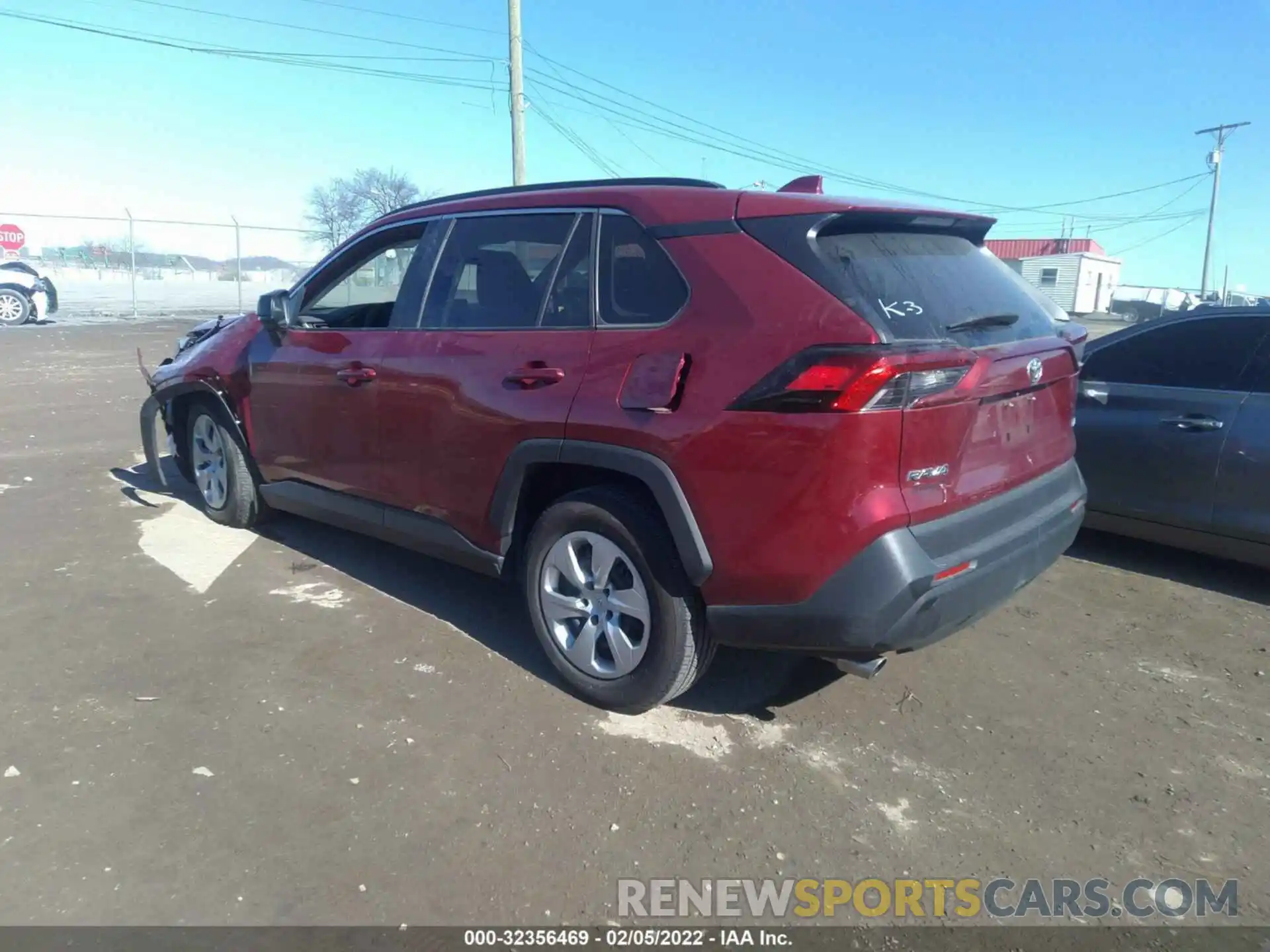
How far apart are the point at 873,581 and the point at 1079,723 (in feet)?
4.44

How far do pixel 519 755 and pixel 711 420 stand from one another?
1345 millimetres

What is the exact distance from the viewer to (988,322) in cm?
304

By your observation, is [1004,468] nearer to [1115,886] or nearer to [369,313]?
[1115,886]

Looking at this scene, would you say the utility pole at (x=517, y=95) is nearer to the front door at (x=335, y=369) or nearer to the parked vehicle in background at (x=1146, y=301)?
the front door at (x=335, y=369)

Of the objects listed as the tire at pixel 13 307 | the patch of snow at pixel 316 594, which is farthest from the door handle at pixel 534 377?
the tire at pixel 13 307

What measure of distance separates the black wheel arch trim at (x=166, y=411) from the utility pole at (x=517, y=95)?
12197 millimetres

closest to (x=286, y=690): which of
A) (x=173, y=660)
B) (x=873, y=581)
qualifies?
(x=173, y=660)

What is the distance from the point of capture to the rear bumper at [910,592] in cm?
265

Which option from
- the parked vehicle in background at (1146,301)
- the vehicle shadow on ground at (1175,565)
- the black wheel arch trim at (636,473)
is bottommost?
the vehicle shadow on ground at (1175,565)

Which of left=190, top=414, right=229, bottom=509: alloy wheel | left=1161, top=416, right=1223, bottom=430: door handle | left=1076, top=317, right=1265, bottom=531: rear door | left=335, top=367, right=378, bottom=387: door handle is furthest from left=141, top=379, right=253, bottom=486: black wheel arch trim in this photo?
left=1161, top=416, right=1223, bottom=430: door handle

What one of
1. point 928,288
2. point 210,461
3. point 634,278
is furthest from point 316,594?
point 928,288

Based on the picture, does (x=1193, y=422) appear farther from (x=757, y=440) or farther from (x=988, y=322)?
(x=757, y=440)

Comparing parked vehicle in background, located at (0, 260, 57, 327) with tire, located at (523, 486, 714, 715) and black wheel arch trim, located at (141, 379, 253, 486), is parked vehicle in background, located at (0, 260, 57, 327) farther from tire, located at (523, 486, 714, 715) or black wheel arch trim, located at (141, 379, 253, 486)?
tire, located at (523, 486, 714, 715)

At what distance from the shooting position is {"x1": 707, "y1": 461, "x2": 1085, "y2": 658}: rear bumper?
2654mm
